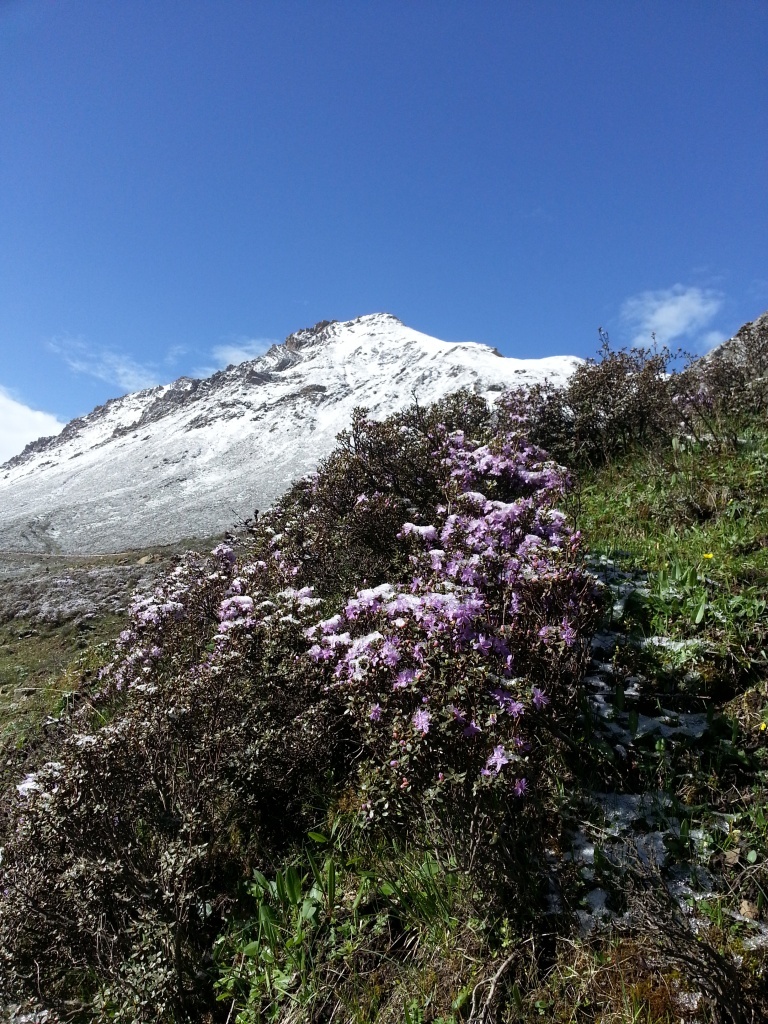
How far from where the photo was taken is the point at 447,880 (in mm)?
2209

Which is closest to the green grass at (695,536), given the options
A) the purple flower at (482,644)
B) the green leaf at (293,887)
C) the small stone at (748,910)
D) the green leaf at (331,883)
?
the small stone at (748,910)

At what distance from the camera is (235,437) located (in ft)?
95.9

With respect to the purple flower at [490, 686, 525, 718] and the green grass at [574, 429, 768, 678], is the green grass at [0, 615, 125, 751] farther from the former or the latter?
the green grass at [574, 429, 768, 678]

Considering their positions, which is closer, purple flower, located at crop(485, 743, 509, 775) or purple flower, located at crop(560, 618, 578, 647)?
purple flower, located at crop(485, 743, 509, 775)

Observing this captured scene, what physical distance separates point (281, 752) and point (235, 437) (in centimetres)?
2778

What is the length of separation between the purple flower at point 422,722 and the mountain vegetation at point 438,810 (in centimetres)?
2

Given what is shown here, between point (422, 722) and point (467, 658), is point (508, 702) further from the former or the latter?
point (422, 722)

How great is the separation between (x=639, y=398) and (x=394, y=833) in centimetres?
584

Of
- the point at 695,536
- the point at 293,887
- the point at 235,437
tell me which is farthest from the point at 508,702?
the point at 235,437

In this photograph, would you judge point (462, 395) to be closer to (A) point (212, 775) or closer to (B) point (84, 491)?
(A) point (212, 775)

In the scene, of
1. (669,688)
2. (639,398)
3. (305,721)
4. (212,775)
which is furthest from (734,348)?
(212,775)

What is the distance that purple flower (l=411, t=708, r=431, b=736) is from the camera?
2064 millimetres

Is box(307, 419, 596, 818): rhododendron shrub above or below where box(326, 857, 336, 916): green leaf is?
above

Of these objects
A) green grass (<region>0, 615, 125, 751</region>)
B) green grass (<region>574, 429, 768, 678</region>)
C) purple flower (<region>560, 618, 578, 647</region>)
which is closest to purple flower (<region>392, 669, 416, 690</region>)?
purple flower (<region>560, 618, 578, 647</region>)
